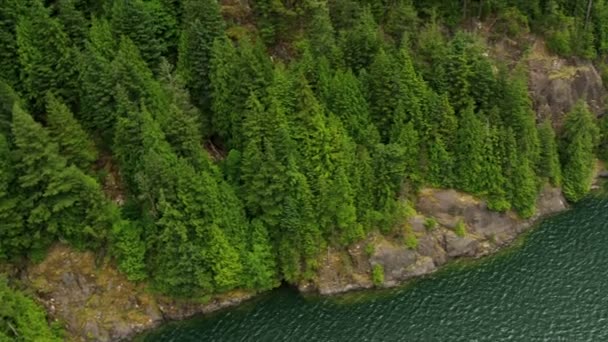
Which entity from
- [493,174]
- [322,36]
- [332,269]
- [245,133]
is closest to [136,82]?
[245,133]

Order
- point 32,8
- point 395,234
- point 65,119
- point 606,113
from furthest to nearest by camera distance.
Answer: point 606,113 → point 395,234 → point 32,8 → point 65,119

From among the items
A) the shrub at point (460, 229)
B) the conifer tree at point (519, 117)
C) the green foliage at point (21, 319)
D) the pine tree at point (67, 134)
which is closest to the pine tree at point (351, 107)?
the shrub at point (460, 229)

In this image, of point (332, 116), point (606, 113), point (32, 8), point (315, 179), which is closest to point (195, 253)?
point (315, 179)

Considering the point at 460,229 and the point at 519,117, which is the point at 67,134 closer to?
the point at 460,229

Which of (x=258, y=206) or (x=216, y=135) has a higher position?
(x=216, y=135)

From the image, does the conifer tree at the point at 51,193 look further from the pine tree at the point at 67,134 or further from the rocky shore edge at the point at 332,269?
the rocky shore edge at the point at 332,269

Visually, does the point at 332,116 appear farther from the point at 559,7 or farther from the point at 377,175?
the point at 559,7

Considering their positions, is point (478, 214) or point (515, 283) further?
point (478, 214)
